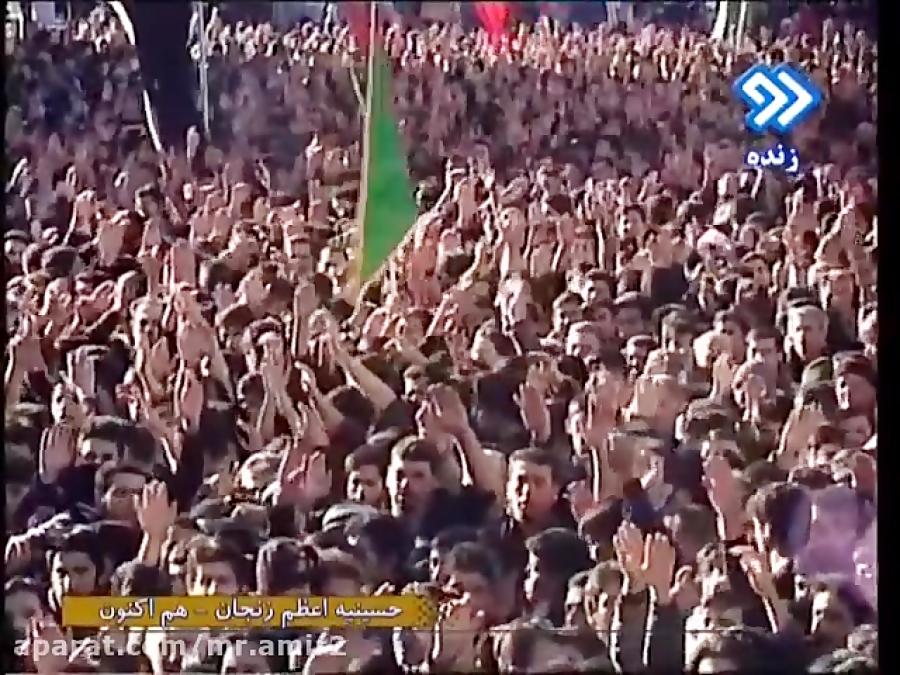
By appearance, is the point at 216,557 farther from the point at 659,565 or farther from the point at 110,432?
the point at 659,565

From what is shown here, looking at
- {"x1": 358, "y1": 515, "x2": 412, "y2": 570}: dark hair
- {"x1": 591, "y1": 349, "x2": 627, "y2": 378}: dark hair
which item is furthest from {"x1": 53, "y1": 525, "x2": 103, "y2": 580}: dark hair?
{"x1": 591, "y1": 349, "x2": 627, "y2": 378}: dark hair

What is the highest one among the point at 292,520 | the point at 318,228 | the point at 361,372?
the point at 318,228

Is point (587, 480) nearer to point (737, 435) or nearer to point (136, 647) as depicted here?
point (737, 435)

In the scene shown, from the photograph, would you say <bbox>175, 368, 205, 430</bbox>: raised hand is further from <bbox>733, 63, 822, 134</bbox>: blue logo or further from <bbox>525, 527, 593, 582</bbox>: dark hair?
<bbox>733, 63, 822, 134</bbox>: blue logo

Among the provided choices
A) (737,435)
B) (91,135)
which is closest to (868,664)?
(737,435)

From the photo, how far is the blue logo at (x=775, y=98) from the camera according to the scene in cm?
106

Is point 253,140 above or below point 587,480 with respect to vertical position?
above

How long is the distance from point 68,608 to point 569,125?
0.62 meters

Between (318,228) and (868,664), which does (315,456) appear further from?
(868,664)

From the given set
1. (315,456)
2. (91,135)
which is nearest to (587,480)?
(315,456)

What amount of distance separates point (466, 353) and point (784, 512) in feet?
1.04

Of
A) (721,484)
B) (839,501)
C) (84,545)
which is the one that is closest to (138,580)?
(84,545)

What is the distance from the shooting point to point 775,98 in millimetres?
1066

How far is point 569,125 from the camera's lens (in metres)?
1.06
